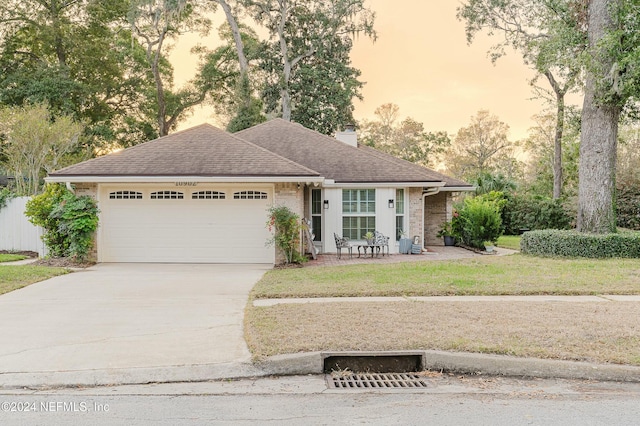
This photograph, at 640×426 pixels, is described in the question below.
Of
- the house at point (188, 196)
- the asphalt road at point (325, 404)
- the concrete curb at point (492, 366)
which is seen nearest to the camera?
the asphalt road at point (325, 404)

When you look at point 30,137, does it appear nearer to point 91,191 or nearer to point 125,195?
point 91,191

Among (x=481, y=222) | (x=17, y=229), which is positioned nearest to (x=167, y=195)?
(x=17, y=229)

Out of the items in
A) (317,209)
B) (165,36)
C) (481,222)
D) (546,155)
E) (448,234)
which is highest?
(165,36)

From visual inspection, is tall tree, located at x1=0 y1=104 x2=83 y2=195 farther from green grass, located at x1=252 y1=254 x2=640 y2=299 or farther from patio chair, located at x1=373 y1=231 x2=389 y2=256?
green grass, located at x1=252 y1=254 x2=640 y2=299

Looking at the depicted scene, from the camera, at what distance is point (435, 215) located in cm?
2172

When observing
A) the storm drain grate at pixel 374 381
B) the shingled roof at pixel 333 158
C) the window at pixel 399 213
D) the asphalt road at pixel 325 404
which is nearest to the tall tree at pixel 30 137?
the shingled roof at pixel 333 158

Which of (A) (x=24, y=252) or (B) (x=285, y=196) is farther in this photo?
(A) (x=24, y=252)

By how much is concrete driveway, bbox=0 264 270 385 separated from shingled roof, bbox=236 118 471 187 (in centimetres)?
702

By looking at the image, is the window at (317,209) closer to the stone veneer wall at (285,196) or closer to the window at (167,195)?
the stone veneer wall at (285,196)

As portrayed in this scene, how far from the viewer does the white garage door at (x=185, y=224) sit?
15031mm

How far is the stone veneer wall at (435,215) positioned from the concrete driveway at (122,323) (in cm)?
1120

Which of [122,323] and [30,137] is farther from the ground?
[30,137]

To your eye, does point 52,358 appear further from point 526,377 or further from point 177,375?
point 526,377

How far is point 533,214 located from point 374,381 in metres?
24.8
